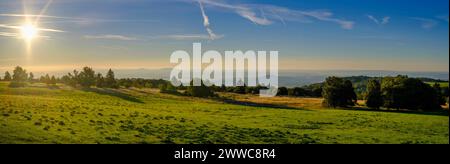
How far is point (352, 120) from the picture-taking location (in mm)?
54031

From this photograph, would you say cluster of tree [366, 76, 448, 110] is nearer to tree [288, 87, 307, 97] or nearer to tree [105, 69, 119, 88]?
tree [288, 87, 307, 97]

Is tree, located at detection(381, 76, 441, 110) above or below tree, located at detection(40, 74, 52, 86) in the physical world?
below

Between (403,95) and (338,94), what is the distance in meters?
11.9

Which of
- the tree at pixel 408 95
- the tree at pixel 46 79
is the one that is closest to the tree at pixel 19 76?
the tree at pixel 46 79

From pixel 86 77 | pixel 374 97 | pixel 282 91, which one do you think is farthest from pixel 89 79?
pixel 374 97

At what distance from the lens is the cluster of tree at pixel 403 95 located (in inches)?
3088

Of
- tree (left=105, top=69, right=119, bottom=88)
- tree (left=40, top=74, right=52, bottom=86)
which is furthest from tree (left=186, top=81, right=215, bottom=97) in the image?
tree (left=40, top=74, right=52, bottom=86)

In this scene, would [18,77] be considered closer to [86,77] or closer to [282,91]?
[86,77]

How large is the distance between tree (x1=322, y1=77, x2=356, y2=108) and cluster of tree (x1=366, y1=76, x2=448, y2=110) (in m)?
3.88

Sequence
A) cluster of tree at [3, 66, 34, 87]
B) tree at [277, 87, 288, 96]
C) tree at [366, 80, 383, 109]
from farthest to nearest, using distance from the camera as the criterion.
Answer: tree at [277, 87, 288, 96], tree at [366, 80, 383, 109], cluster of tree at [3, 66, 34, 87]

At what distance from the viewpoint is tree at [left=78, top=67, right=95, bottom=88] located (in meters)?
92.1
